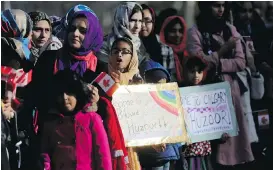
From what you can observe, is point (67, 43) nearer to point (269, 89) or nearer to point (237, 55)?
point (237, 55)

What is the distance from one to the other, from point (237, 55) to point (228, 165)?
37.3 inches

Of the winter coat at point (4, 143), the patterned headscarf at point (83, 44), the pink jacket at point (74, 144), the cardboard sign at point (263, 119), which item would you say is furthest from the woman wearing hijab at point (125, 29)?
the cardboard sign at point (263, 119)

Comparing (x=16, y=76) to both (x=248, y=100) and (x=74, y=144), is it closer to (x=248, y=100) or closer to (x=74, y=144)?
(x=74, y=144)

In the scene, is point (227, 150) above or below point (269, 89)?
below

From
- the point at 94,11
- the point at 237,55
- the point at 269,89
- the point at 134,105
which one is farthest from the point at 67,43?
the point at 269,89

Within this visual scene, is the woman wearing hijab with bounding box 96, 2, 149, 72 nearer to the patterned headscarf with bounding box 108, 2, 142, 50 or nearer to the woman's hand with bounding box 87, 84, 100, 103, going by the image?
the patterned headscarf with bounding box 108, 2, 142, 50

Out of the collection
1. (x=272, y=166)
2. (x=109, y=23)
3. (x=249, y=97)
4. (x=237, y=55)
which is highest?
(x=109, y=23)

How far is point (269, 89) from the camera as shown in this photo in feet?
19.4

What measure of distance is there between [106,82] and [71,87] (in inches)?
12.3

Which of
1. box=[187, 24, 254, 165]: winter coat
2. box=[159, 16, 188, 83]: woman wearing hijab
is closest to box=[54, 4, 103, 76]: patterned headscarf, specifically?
box=[159, 16, 188, 83]: woman wearing hijab

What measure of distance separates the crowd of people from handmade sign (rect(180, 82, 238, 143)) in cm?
6

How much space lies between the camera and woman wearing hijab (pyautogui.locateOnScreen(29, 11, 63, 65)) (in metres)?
4.85

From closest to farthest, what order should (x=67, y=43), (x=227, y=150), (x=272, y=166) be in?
1. (x=67, y=43)
2. (x=227, y=150)
3. (x=272, y=166)

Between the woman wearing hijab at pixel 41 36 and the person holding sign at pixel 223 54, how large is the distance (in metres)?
1.18
